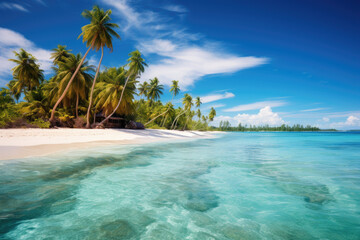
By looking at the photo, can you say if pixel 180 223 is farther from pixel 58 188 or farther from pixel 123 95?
pixel 123 95

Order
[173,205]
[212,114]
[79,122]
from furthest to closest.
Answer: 1. [212,114]
2. [79,122]
3. [173,205]

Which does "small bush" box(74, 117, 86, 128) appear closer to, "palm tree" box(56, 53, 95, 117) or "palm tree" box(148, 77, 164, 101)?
"palm tree" box(56, 53, 95, 117)

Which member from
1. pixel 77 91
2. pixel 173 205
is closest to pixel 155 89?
pixel 77 91

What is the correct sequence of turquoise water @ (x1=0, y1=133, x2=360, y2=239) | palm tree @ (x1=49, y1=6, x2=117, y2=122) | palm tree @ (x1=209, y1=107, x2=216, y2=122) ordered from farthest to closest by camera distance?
palm tree @ (x1=209, y1=107, x2=216, y2=122) → palm tree @ (x1=49, y1=6, x2=117, y2=122) → turquoise water @ (x1=0, y1=133, x2=360, y2=239)

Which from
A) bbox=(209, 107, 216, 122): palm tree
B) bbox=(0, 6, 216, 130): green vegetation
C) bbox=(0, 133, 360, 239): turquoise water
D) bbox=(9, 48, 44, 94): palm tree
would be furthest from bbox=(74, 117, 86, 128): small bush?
bbox=(209, 107, 216, 122): palm tree

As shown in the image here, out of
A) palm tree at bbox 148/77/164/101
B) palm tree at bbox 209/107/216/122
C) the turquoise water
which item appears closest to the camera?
the turquoise water

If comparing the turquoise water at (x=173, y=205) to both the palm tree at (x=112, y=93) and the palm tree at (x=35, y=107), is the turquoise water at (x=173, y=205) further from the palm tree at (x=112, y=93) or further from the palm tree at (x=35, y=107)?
the palm tree at (x=112, y=93)

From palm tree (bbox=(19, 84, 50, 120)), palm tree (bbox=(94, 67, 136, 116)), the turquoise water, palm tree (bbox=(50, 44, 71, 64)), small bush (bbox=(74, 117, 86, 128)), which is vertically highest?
palm tree (bbox=(50, 44, 71, 64))

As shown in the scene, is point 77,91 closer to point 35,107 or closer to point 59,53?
point 35,107

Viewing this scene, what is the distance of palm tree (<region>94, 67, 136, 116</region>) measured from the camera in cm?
2778

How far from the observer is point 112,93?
27875mm

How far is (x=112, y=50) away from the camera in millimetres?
24703

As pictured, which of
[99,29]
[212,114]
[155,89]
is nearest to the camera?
[99,29]

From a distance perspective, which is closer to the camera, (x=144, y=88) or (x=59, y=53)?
(x=59, y=53)
